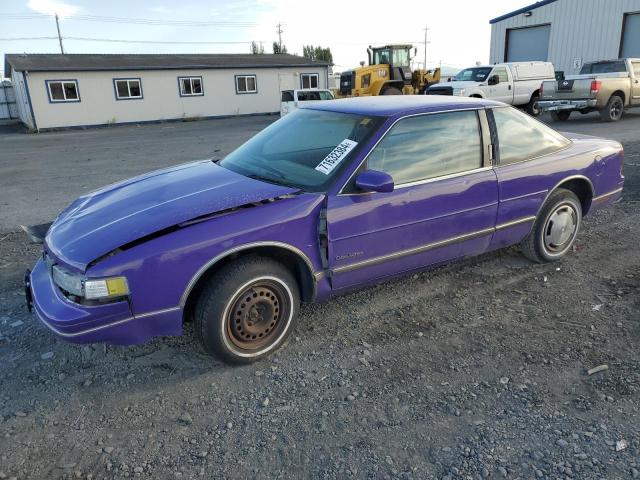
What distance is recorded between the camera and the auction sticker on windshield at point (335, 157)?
3357mm

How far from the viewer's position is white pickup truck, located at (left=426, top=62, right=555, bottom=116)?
1717 cm

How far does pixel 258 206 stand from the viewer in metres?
3.08

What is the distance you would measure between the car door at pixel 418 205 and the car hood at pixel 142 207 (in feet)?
1.67

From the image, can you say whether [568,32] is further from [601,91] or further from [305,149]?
[305,149]

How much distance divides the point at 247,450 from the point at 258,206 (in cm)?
141

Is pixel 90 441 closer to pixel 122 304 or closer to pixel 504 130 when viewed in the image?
pixel 122 304

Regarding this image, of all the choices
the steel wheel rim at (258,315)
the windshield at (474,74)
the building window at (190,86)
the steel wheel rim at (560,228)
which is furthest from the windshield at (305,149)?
the building window at (190,86)

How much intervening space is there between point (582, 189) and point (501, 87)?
14.4 m

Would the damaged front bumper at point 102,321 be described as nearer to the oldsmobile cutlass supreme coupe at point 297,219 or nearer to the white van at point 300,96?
the oldsmobile cutlass supreme coupe at point 297,219

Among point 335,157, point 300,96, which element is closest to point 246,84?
point 300,96

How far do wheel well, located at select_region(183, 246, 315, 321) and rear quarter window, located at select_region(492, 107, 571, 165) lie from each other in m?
1.94

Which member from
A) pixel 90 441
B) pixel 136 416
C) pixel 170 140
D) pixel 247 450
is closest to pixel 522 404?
pixel 247 450

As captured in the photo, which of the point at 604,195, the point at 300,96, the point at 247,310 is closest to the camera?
the point at 247,310

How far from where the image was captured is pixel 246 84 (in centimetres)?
2889
